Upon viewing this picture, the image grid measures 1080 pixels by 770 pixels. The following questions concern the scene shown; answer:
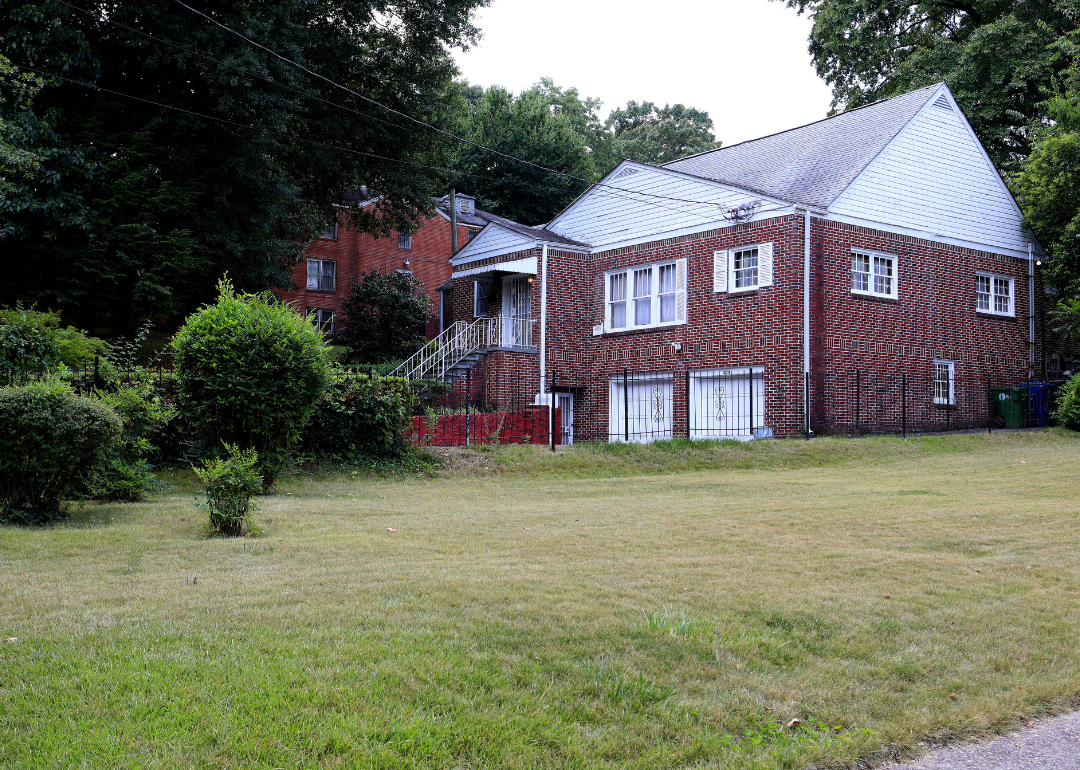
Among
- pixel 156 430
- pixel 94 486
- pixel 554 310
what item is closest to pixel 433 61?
pixel 554 310

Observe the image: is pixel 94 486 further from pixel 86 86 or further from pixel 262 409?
pixel 86 86

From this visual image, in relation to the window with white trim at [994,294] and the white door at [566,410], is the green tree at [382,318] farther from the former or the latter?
the window with white trim at [994,294]

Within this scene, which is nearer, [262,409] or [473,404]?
[262,409]

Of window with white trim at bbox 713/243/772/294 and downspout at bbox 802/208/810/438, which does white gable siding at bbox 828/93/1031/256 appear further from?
window with white trim at bbox 713/243/772/294

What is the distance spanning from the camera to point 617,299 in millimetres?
24859

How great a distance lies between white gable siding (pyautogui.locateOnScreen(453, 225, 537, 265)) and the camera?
2542 centimetres

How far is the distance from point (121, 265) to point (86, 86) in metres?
4.14

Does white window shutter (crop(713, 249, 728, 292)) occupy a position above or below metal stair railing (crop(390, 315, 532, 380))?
above

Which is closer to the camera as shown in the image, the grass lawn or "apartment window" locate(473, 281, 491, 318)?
the grass lawn

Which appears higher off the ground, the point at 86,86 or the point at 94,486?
the point at 86,86

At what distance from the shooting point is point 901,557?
7.88m

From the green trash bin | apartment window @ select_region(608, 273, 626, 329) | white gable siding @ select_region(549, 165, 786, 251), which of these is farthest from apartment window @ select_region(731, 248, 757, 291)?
the green trash bin

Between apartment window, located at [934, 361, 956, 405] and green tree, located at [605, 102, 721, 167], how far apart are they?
3825 cm

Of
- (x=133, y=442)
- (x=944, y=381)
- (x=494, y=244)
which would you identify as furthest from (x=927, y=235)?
(x=133, y=442)
